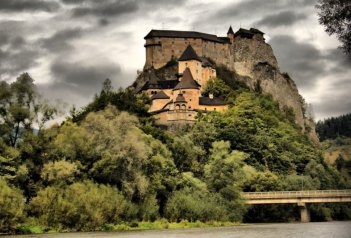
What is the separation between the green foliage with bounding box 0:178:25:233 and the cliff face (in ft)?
Answer: 379

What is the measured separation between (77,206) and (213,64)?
105m

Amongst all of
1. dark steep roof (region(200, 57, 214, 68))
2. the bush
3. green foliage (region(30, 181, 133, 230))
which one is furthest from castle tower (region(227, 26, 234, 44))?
green foliage (region(30, 181, 133, 230))

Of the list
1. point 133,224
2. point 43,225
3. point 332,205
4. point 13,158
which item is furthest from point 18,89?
point 332,205

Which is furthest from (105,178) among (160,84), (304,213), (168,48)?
(168,48)

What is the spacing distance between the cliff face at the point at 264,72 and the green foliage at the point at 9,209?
115494mm

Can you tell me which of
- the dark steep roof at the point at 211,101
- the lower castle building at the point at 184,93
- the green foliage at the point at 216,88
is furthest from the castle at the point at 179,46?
the dark steep roof at the point at 211,101

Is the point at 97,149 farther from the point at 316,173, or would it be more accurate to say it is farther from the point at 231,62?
the point at 231,62

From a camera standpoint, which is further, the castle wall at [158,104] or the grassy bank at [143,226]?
the castle wall at [158,104]

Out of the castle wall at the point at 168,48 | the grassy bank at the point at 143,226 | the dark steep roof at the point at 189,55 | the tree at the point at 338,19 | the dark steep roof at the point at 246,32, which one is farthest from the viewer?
the dark steep roof at the point at 246,32

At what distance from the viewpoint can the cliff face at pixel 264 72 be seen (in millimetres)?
166000

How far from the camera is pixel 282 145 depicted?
126 meters

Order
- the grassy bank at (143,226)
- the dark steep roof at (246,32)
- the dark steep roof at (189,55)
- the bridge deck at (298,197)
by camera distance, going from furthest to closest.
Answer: the dark steep roof at (246,32)
the dark steep roof at (189,55)
the bridge deck at (298,197)
the grassy bank at (143,226)

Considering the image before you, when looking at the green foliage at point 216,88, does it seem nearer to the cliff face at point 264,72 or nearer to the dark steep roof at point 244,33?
the cliff face at point 264,72

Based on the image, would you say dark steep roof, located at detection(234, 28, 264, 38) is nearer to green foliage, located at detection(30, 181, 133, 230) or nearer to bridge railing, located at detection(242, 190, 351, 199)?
bridge railing, located at detection(242, 190, 351, 199)
